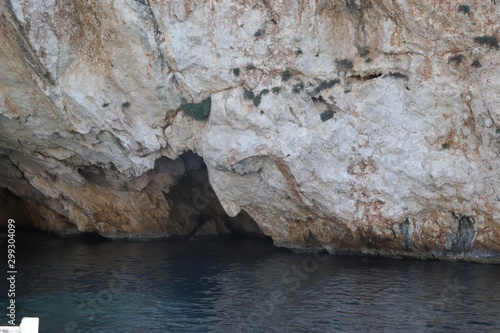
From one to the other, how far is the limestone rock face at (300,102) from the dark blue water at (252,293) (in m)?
2.46

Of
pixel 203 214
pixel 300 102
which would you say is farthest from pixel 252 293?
pixel 203 214

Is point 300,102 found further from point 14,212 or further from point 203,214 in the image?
point 14,212

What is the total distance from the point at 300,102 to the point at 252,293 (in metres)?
8.98

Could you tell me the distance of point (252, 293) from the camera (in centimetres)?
2612

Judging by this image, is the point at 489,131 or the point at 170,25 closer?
the point at 489,131

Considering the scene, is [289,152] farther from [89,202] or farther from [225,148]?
[89,202]


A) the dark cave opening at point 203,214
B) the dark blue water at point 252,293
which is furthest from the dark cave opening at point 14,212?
the dark blue water at point 252,293

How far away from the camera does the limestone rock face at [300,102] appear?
92.6 ft

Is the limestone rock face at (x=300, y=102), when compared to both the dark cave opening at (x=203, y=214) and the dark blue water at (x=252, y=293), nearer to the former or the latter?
the dark blue water at (x=252, y=293)

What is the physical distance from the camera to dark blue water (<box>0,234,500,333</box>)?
2188 centimetres

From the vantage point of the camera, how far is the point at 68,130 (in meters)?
35.1

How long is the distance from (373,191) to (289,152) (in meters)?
4.04

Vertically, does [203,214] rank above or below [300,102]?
below

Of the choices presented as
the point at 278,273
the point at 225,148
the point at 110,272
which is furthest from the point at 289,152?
the point at 110,272
